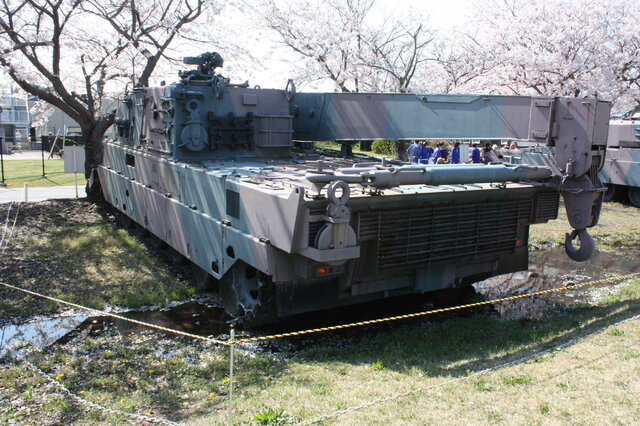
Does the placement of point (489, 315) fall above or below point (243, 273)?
below

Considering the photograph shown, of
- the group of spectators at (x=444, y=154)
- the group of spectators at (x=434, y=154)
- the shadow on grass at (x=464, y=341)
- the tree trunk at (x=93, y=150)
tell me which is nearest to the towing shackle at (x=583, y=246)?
the shadow on grass at (x=464, y=341)

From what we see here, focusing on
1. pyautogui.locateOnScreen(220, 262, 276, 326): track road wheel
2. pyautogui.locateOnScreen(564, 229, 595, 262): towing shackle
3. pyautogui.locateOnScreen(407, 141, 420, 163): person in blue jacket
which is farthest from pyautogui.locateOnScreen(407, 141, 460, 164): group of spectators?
pyautogui.locateOnScreen(220, 262, 276, 326): track road wheel

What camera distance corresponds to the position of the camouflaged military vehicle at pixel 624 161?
676 inches

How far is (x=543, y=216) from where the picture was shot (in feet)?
25.3

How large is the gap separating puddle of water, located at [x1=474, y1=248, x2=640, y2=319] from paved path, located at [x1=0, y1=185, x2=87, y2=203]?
10589 mm

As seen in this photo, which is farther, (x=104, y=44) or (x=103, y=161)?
(x=104, y=44)

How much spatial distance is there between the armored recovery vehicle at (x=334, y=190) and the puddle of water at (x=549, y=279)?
1.83ft

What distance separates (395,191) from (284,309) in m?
1.73

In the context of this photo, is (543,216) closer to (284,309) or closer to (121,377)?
(284,309)

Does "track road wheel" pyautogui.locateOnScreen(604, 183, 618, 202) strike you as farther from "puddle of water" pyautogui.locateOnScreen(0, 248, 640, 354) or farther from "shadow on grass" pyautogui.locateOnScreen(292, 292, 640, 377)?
"shadow on grass" pyautogui.locateOnScreen(292, 292, 640, 377)

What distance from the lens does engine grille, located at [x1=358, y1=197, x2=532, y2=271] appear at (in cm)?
639

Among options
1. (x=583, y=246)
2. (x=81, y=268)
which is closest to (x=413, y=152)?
(x=583, y=246)

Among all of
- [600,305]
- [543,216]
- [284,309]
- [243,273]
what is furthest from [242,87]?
[600,305]

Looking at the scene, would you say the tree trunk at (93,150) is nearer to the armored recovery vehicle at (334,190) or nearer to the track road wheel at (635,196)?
the armored recovery vehicle at (334,190)
